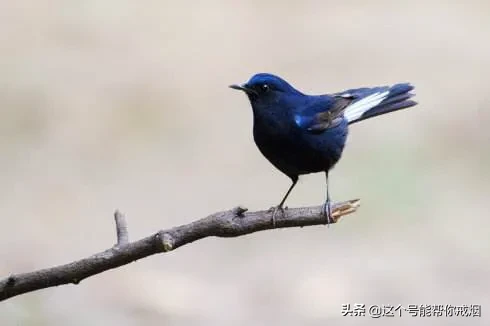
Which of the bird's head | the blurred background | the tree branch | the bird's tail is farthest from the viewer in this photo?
the blurred background

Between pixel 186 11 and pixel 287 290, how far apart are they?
608 centimetres

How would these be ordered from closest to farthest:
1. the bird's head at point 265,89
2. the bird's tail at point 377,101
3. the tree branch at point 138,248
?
the tree branch at point 138,248, the bird's tail at point 377,101, the bird's head at point 265,89

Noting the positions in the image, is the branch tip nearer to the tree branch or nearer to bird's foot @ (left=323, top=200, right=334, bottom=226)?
the tree branch

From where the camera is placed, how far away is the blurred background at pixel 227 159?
25.9ft

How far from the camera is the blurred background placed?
7.89m

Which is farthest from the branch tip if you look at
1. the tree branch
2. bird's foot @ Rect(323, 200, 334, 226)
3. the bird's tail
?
the bird's tail

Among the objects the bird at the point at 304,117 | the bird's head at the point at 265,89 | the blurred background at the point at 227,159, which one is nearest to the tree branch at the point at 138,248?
the bird at the point at 304,117

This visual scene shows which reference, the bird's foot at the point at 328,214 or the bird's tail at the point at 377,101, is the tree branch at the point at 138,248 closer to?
the bird's foot at the point at 328,214

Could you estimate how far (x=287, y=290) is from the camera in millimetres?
7934

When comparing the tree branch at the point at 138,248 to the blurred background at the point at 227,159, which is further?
the blurred background at the point at 227,159

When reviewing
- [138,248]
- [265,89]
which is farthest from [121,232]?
[265,89]

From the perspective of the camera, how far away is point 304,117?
3643mm

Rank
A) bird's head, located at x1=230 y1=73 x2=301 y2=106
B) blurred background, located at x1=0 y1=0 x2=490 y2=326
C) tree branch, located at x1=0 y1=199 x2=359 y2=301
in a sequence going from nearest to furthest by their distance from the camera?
1. tree branch, located at x1=0 y1=199 x2=359 y2=301
2. bird's head, located at x1=230 y1=73 x2=301 y2=106
3. blurred background, located at x1=0 y1=0 x2=490 y2=326

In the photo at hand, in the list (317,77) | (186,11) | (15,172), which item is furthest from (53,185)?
(186,11)
